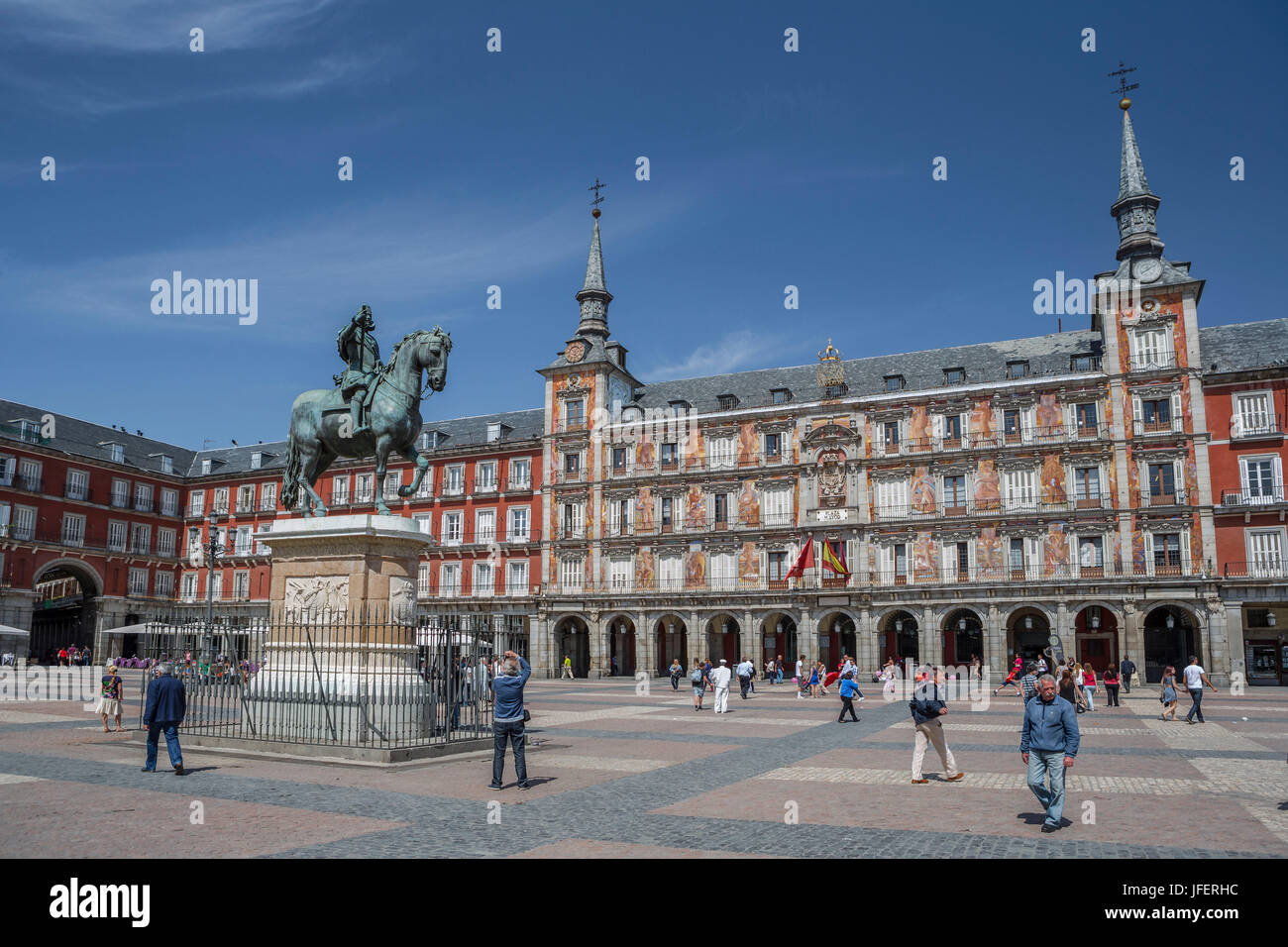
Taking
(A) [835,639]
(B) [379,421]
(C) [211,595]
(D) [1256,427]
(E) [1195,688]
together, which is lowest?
(A) [835,639]

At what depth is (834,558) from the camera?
44.7 metres

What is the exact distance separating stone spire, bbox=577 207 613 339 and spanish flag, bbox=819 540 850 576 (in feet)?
63.9

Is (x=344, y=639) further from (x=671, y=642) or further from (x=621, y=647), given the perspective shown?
(x=621, y=647)

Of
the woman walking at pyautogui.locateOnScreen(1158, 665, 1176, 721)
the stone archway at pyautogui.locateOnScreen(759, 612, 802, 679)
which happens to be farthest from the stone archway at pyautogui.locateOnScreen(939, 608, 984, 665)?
the woman walking at pyautogui.locateOnScreen(1158, 665, 1176, 721)

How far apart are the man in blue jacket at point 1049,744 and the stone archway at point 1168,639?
125 feet

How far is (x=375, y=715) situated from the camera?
13.7 meters

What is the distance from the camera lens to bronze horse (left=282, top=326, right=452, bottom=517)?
1478cm

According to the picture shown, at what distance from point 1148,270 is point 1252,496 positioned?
38.8 feet

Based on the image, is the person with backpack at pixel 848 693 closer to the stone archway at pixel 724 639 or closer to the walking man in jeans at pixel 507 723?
the walking man in jeans at pixel 507 723

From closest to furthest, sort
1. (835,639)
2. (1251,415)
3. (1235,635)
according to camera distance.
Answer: (1235,635)
(1251,415)
(835,639)

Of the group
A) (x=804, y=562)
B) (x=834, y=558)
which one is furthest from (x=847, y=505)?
(x=804, y=562)

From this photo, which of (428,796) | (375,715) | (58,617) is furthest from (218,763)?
(58,617)
